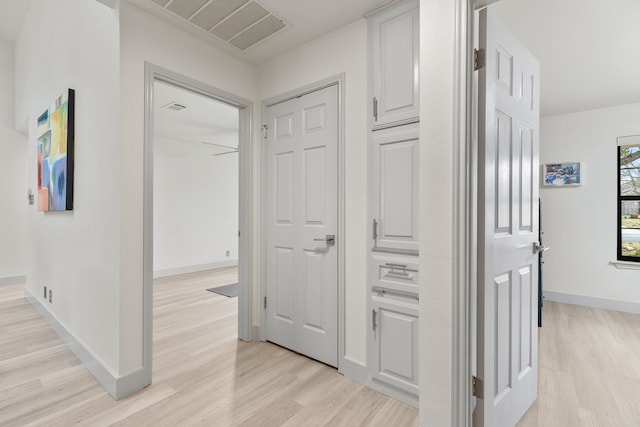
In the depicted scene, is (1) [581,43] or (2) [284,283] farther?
(2) [284,283]

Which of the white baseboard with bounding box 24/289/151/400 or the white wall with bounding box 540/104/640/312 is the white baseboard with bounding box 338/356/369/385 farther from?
the white wall with bounding box 540/104/640/312

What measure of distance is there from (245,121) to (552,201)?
13.7ft

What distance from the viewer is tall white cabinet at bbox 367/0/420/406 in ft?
6.22

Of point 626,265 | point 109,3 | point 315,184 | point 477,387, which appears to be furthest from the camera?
point 626,265

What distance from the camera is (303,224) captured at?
98.9 inches

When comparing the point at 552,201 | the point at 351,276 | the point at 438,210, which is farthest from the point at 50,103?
the point at 552,201

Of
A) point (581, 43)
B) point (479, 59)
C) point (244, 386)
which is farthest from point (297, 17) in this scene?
point (244, 386)

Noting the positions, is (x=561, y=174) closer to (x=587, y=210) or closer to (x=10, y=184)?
(x=587, y=210)

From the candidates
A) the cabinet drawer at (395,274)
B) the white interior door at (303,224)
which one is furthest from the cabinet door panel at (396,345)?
the white interior door at (303,224)

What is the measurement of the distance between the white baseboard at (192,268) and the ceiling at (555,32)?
429cm

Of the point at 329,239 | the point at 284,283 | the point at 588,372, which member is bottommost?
the point at 588,372

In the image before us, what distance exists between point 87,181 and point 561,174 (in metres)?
5.28

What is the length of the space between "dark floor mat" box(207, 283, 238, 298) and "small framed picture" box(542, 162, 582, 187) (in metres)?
4.58

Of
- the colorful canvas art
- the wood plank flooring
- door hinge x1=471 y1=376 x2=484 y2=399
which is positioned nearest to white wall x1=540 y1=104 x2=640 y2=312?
the wood plank flooring
